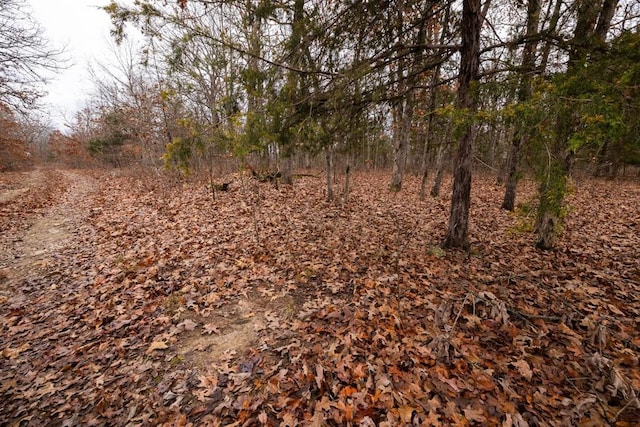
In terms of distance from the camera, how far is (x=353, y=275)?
17.1 feet

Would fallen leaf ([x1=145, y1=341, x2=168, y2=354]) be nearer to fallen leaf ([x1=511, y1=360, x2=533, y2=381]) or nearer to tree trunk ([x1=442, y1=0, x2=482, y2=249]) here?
fallen leaf ([x1=511, y1=360, x2=533, y2=381])

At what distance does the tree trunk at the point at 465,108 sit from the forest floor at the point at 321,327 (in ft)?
1.93

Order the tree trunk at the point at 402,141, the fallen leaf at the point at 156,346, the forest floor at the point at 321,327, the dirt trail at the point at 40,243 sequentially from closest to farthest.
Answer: the forest floor at the point at 321,327 → the fallen leaf at the point at 156,346 → the dirt trail at the point at 40,243 → the tree trunk at the point at 402,141

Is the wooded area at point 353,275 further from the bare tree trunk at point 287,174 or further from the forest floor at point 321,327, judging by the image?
the bare tree trunk at point 287,174

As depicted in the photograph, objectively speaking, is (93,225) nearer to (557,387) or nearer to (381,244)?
(381,244)

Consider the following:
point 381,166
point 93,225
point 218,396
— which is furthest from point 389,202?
point 381,166

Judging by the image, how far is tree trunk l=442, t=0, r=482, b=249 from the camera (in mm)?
4496

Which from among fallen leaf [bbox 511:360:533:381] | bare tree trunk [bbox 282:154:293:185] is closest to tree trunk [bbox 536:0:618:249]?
fallen leaf [bbox 511:360:533:381]

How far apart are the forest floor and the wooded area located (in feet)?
0.09

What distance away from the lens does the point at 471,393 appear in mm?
2729

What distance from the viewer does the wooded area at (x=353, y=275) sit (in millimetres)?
2848

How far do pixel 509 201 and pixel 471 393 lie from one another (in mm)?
9126

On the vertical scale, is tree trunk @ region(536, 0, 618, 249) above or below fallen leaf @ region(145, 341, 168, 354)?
above

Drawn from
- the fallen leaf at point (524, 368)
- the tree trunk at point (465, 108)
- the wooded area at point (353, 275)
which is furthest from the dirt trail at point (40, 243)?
the tree trunk at point (465, 108)
